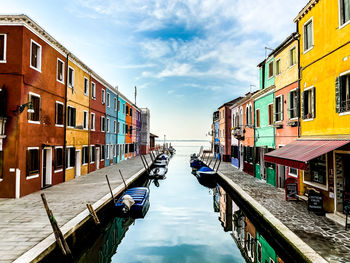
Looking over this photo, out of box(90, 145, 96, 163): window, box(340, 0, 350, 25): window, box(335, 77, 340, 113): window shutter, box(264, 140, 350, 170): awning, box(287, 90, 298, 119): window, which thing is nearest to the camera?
box(264, 140, 350, 170): awning

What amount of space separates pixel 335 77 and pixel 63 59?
16862 millimetres

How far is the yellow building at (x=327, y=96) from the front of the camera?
9.28 metres

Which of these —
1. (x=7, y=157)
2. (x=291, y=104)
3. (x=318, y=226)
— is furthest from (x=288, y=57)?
(x=7, y=157)

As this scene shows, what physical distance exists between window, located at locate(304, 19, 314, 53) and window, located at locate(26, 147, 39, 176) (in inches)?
620

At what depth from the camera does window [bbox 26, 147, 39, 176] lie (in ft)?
43.2

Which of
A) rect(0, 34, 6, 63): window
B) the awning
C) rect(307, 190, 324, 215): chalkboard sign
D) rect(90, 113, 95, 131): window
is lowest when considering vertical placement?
rect(307, 190, 324, 215): chalkboard sign

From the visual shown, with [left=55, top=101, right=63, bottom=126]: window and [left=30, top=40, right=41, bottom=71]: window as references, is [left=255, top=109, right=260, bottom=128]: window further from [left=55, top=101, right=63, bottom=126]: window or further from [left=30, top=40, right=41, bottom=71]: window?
[left=30, top=40, right=41, bottom=71]: window

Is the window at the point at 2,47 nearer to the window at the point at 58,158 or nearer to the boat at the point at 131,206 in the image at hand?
the window at the point at 58,158

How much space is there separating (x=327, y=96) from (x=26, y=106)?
1469 cm

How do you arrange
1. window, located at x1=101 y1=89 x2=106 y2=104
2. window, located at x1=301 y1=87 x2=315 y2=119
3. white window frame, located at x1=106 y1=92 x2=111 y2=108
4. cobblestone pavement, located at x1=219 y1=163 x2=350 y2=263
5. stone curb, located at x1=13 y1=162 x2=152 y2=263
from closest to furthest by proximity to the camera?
stone curb, located at x1=13 y1=162 x2=152 y2=263 < cobblestone pavement, located at x1=219 y1=163 x2=350 y2=263 < window, located at x1=301 y1=87 x2=315 y2=119 < window, located at x1=101 y1=89 x2=106 y2=104 < white window frame, located at x1=106 y1=92 x2=111 y2=108

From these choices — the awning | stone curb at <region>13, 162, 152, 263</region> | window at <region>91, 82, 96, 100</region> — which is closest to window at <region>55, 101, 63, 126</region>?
window at <region>91, 82, 96, 100</region>

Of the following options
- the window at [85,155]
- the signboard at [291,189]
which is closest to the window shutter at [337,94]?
the signboard at [291,189]

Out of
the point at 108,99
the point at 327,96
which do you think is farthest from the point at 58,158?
the point at 327,96

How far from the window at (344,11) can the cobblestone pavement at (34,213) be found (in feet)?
42.9
